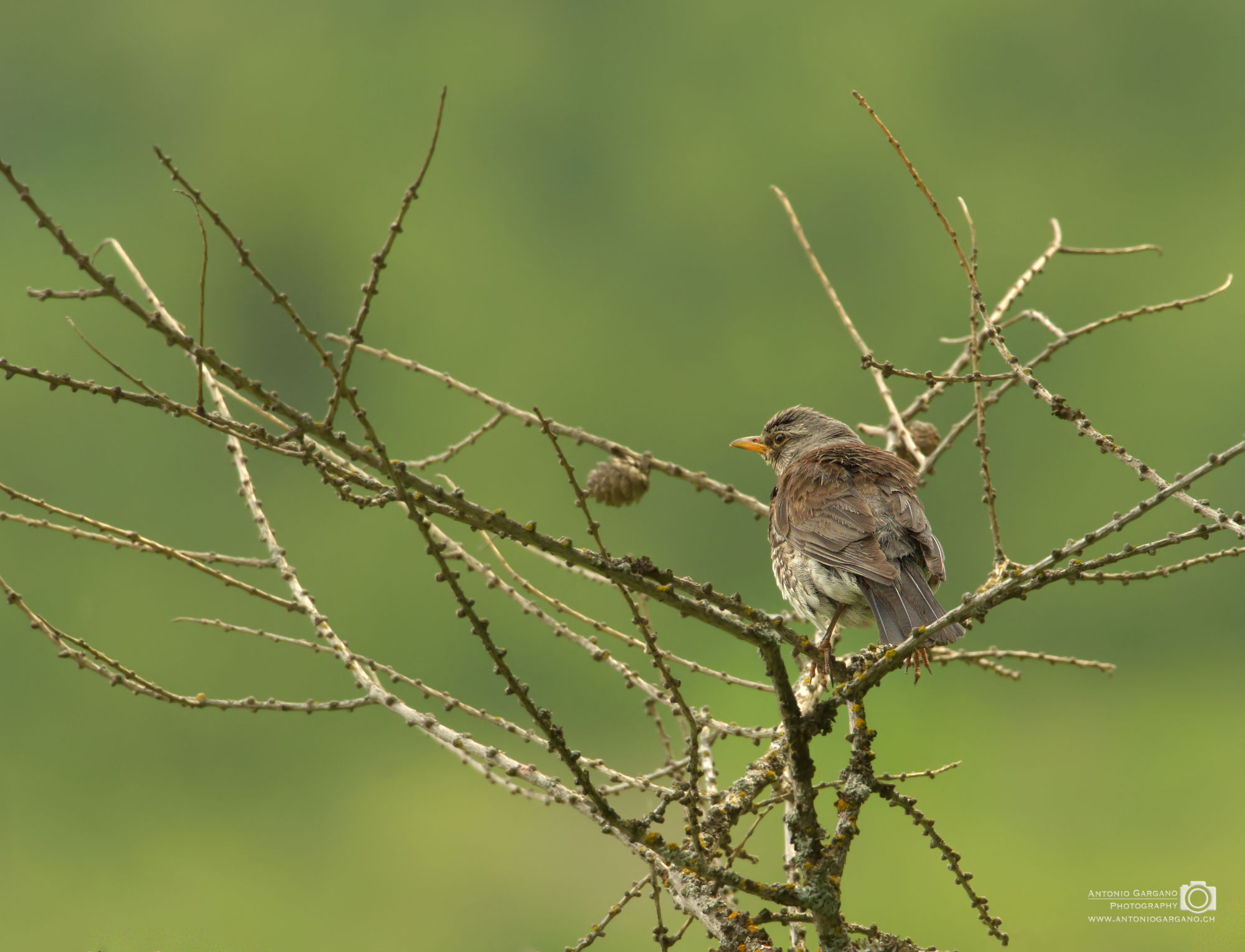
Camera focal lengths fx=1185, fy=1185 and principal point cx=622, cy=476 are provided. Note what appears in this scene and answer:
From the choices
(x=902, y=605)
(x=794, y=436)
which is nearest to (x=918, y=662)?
(x=902, y=605)

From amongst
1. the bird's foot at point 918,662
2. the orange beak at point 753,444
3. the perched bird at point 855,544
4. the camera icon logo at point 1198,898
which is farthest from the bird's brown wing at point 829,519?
the camera icon logo at point 1198,898

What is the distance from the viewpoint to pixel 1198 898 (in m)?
4.93

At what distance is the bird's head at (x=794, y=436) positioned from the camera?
4402 millimetres

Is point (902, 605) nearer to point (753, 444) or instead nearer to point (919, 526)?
point (919, 526)

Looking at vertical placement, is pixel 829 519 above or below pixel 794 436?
below

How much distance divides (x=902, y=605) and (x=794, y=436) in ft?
4.72

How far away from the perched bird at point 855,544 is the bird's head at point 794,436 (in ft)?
1.40

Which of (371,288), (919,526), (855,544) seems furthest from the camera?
(919,526)

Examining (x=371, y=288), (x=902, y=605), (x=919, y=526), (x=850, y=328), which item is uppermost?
(x=850, y=328)

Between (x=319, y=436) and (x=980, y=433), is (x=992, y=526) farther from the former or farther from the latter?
(x=319, y=436)

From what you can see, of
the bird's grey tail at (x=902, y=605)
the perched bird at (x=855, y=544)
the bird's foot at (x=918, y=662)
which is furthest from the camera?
the perched bird at (x=855, y=544)

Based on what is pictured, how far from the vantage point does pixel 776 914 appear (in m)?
1.98

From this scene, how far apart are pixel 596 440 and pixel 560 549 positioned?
1606 millimetres

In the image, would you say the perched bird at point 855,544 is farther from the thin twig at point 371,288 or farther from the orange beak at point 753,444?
the thin twig at point 371,288
